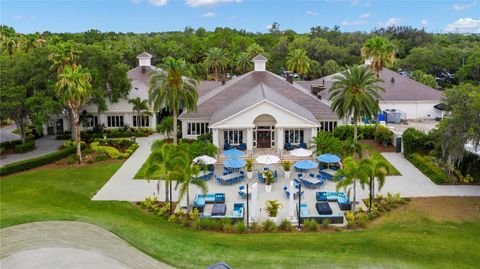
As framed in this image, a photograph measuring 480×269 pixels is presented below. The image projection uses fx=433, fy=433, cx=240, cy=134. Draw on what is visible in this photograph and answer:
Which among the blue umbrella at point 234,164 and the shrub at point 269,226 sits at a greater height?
the blue umbrella at point 234,164

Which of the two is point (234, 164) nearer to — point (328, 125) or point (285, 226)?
point (285, 226)

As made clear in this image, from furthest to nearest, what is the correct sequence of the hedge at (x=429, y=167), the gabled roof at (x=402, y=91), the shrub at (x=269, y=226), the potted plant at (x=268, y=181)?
the gabled roof at (x=402, y=91) → the hedge at (x=429, y=167) → the potted plant at (x=268, y=181) → the shrub at (x=269, y=226)

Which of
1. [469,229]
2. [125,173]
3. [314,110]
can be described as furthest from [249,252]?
[314,110]

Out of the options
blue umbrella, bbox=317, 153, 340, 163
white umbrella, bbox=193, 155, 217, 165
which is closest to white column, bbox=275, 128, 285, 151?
blue umbrella, bbox=317, 153, 340, 163

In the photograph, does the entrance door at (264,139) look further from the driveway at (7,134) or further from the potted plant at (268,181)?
the driveway at (7,134)

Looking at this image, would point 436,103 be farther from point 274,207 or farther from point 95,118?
point 95,118

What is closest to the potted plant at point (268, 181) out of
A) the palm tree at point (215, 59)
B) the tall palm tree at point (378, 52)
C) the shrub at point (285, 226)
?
the shrub at point (285, 226)
